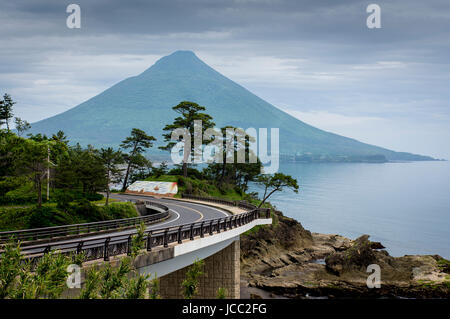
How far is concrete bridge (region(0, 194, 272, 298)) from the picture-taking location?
Result: 1744 cm

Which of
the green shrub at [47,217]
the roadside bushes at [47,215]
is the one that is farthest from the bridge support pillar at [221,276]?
the green shrub at [47,217]

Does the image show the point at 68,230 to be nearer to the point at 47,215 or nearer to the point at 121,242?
the point at 47,215

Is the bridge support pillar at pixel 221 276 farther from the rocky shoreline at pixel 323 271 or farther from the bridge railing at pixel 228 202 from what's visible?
the rocky shoreline at pixel 323 271

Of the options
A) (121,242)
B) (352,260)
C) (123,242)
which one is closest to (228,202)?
(352,260)

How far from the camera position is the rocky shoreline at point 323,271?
1812 inches

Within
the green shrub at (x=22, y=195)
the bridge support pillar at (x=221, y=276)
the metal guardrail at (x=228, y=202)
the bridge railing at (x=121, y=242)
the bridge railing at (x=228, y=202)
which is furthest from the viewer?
the metal guardrail at (x=228, y=202)

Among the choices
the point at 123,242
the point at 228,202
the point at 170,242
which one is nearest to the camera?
the point at 123,242

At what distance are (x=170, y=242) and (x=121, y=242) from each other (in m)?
3.84

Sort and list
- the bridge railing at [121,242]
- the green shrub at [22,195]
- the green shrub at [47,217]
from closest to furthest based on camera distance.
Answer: the bridge railing at [121,242]
the green shrub at [47,217]
the green shrub at [22,195]

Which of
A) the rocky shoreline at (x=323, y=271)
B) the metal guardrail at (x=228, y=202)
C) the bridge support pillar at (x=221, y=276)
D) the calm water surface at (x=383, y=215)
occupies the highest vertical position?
the metal guardrail at (x=228, y=202)

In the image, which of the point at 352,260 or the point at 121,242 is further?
the point at 352,260

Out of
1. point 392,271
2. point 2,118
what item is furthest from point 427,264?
point 2,118

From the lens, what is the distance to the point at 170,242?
2178cm

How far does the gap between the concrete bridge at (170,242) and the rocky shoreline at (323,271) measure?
10.9m
